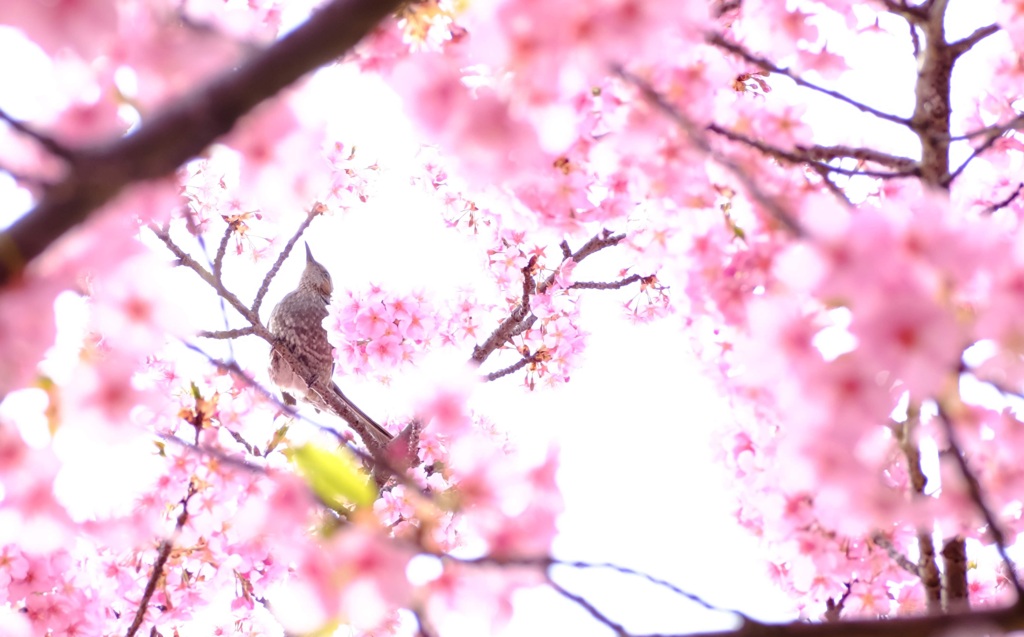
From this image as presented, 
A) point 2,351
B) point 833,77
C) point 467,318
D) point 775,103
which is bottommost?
point 2,351

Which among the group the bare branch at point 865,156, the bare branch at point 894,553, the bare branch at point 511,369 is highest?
the bare branch at point 511,369

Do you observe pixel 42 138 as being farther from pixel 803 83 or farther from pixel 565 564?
pixel 803 83

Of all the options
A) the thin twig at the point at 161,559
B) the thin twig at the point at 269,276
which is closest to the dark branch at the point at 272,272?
the thin twig at the point at 269,276

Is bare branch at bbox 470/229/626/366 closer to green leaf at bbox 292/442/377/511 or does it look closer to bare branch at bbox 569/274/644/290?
bare branch at bbox 569/274/644/290

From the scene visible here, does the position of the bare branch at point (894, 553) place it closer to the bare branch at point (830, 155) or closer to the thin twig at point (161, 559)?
the bare branch at point (830, 155)

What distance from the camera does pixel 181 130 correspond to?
3.22 feet

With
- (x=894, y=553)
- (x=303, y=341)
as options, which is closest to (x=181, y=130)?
(x=894, y=553)

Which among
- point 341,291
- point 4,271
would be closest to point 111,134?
point 4,271

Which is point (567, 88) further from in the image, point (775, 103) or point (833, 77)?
point (833, 77)

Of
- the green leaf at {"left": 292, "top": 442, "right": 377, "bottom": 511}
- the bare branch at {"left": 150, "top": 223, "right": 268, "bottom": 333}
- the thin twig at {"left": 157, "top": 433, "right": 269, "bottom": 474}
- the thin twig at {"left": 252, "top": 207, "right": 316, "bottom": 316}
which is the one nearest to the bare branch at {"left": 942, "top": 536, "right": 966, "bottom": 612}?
the green leaf at {"left": 292, "top": 442, "right": 377, "bottom": 511}

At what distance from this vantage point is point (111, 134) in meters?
1.22

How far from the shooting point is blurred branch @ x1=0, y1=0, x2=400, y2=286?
957mm

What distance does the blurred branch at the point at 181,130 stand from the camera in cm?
96

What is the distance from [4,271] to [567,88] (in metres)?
0.82
